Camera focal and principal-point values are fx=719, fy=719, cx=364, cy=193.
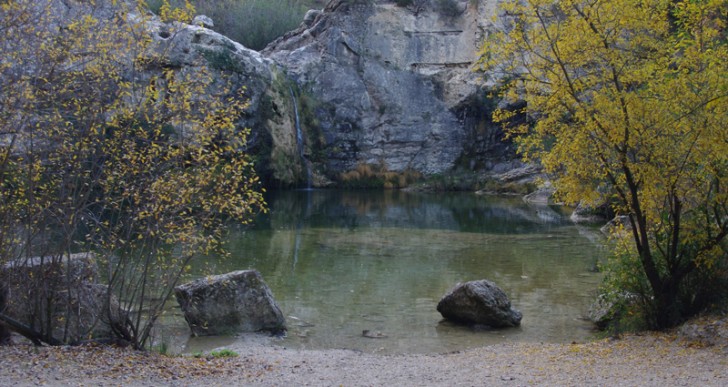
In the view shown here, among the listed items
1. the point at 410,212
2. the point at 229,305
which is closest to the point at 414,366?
the point at 229,305

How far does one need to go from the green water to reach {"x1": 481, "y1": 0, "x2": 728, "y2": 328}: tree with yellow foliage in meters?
2.61

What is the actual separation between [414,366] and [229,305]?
4190 mm

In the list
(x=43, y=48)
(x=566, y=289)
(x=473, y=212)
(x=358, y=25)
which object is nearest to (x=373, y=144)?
(x=358, y=25)

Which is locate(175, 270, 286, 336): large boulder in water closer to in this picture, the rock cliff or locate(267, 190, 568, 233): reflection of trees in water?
locate(267, 190, 568, 233): reflection of trees in water

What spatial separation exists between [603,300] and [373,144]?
40172mm

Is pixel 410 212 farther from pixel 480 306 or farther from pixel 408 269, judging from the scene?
pixel 480 306

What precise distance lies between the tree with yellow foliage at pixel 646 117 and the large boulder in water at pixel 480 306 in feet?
9.16

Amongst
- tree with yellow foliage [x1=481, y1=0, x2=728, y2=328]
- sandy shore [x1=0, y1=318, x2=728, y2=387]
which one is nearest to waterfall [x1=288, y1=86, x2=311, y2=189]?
tree with yellow foliage [x1=481, y1=0, x2=728, y2=328]

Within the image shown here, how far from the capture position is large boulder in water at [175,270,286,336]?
12609 millimetres

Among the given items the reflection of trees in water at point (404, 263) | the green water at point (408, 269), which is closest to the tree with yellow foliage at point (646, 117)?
the green water at point (408, 269)

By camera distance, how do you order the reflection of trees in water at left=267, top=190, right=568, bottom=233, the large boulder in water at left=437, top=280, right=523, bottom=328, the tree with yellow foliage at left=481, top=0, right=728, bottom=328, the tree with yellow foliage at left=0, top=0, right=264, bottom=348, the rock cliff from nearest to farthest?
1. the tree with yellow foliage at left=0, top=0, right=264, bottom=348
2. the tree with yellow foliage at left=481, top=0, right=728, bottom=328
3. the large boulder in water at left=437, top=280, right=523, bottom=328
4. the reflection of trees in water at left=267, top=190, right=568, bottom=233
5. the rock cliff

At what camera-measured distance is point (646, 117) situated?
1016cm

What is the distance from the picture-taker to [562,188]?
36.5 feet

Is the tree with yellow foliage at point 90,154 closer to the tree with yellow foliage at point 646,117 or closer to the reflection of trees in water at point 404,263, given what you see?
the reflection of trees in water at point 404,263
